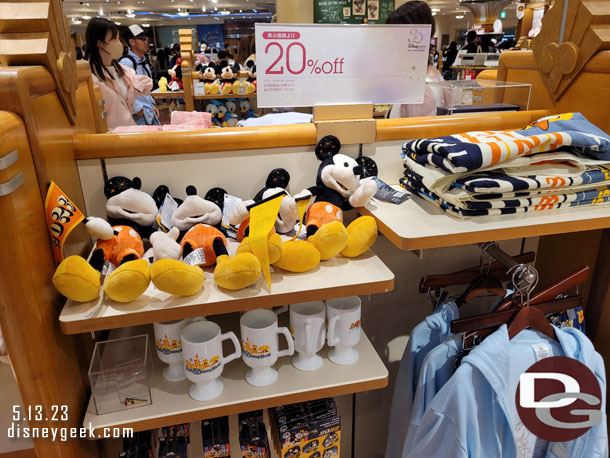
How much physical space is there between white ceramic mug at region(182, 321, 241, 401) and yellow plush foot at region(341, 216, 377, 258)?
32 cm

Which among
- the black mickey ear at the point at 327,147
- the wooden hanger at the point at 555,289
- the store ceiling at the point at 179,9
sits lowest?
the wooden hanger at the point at 555,289

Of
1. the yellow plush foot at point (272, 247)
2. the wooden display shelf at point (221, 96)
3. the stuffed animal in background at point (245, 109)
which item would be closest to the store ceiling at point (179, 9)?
the stuffed animal in background at point (245, 109)

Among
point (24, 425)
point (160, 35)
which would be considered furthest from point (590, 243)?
point (160, 35)

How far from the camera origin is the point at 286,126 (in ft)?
3.68

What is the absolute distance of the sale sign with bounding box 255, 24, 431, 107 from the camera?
1.02 metres

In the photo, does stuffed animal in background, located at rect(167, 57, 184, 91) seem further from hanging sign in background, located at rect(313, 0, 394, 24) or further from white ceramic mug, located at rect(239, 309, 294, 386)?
white ceramic mug, located at rect(239, 309, 294, 386)

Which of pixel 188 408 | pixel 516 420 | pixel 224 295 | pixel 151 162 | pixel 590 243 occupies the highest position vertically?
pixel 151 162

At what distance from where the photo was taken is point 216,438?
3.71ft

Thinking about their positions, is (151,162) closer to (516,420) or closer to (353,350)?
(353,350)

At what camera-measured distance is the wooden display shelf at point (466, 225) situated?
2.97 ft

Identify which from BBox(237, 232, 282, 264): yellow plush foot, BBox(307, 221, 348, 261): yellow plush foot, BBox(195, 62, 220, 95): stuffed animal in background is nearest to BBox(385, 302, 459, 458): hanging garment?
BBox(307, 221, 348, 261): yellow plush foot

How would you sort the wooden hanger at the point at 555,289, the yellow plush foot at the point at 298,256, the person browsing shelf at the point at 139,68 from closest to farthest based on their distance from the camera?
the yellow plush foot at the point at 298,256 < the wooden hanger at the point at 555,289 < the person browsing shelf at the point at 139,68

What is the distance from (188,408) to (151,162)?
58cm

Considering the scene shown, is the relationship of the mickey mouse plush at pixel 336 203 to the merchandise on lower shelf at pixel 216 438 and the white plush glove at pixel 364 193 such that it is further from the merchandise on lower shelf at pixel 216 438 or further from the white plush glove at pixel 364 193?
the merchandise on lower shelf at pixel 216 438
